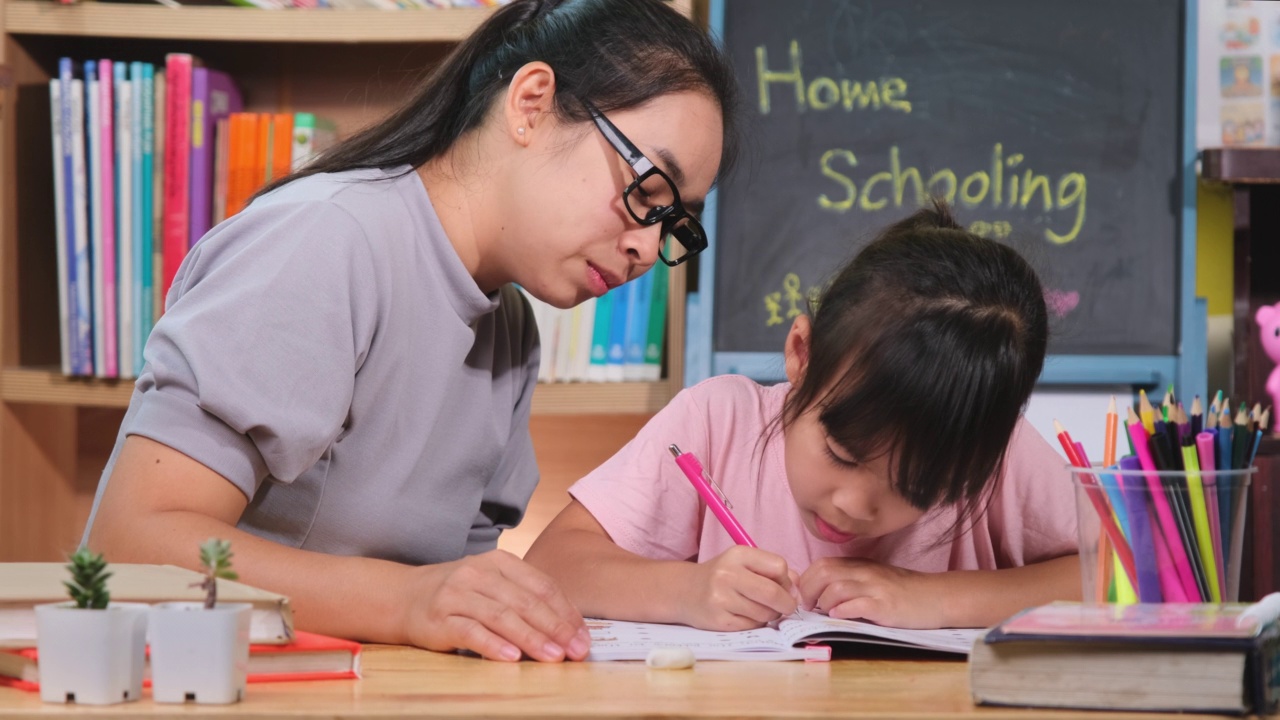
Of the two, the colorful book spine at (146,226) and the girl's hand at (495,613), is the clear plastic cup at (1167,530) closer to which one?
the girl's hand at (495,613)

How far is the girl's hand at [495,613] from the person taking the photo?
690mm

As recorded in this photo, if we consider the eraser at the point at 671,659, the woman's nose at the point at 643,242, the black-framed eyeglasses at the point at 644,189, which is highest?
the black-framed eyeglasses at the point at 644,189

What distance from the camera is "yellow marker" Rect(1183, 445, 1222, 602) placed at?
684mm

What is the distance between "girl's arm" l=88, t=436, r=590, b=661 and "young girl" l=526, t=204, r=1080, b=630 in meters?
0.18

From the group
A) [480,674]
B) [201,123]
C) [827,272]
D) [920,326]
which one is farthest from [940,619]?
[201,123]

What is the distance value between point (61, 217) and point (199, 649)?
1392mm

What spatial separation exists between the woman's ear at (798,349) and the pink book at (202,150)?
101cm

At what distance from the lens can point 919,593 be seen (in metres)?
0.90

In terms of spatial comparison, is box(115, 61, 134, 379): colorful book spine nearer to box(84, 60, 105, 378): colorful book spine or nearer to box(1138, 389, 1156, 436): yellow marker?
box(84, 60, 105, 378): colorful book spine

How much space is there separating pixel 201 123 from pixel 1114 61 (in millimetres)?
1298

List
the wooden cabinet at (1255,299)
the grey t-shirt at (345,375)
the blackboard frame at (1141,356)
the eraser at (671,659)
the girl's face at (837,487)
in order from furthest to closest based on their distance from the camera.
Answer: the blackboard frame at (1141,356)
the wooden cabinet at (1255,299)
the girl's face at (837,487)
the grey t-shirt at (345,375)
the eraser at (671,659)

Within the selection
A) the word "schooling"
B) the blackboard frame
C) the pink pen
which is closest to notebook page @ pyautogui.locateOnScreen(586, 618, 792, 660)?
the pink pen

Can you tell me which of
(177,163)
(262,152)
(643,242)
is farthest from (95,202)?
(643,242)

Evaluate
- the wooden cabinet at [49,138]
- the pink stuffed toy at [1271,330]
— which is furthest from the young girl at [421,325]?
the pink stuffed toy at [1271,330]
